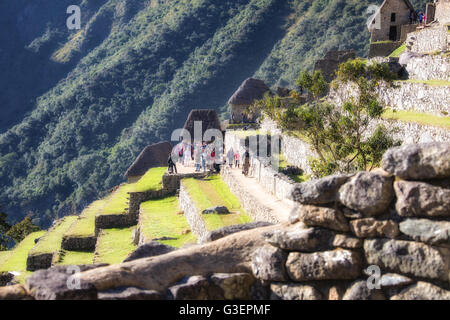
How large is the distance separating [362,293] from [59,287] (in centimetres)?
305

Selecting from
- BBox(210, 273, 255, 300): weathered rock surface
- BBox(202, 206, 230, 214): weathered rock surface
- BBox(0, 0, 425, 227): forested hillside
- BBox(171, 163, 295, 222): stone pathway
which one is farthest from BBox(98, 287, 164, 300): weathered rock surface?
BBox(0, 0, 425, 227): forested hillside

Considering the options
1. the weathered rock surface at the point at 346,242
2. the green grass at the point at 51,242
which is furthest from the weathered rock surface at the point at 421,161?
the green grass at the point at 51,242

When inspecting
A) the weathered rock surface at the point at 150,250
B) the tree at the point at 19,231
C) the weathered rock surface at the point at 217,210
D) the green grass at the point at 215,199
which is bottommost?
the tree at the point at 19,231

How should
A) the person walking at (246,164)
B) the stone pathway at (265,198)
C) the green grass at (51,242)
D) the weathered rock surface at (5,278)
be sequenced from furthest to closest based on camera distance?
1. the green grass at (51,242)
2. the person walking at (246,164)
3. the weathered rock surface at (5,278)
4. the stone pathway at (265,198)

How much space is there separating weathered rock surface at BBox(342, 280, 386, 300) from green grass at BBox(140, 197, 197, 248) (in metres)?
9.27

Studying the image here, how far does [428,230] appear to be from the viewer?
6.03 m

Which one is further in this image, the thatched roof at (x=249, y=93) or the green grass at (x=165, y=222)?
the thatched roof at (x=249, y=93)

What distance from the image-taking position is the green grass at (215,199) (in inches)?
637

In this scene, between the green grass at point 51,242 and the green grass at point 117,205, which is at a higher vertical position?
the green grass at point 117,205

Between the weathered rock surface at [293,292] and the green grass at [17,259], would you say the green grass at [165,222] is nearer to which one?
the green grass at [17,259]

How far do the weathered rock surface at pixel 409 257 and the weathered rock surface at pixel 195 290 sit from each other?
1.67m

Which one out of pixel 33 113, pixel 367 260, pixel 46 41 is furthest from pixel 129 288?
pixel 46 41
